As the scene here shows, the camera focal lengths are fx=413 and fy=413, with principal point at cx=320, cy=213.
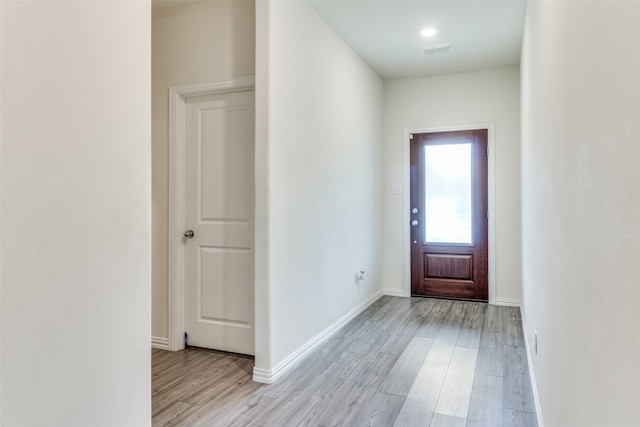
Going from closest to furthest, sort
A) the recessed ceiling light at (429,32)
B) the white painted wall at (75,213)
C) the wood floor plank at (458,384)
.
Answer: the white painted wall at (75,213) < the wood floor plank at (458,384) < the recessed ceiling light at (429,32)

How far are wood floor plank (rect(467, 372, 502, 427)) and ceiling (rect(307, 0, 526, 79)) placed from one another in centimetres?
281

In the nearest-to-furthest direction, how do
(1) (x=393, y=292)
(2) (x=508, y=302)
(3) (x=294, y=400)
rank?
(3) (x=294, y=400) < (2) (x=508, y=302) < (1) (x=393, y=292)

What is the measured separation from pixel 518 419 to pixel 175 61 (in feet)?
11.3

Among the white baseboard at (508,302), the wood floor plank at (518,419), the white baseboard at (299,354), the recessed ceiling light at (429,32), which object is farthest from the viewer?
the white baseboard at (508,302)

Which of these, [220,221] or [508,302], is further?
[508,302]

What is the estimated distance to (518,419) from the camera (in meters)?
2.20

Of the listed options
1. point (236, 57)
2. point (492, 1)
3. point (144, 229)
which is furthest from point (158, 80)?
point (492, 1)

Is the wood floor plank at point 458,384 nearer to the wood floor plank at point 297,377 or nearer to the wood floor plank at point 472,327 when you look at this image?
the wood floor plank at point 472,327

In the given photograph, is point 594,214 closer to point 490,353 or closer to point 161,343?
point 490,353

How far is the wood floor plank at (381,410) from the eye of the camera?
2188 mm

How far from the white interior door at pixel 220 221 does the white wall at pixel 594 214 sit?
2.09 m

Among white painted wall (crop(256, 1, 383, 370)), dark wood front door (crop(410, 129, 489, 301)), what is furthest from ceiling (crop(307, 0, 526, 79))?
dark wood front door (crop(410, 129, 489, 301))

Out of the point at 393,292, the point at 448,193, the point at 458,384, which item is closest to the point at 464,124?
the point at 448,193

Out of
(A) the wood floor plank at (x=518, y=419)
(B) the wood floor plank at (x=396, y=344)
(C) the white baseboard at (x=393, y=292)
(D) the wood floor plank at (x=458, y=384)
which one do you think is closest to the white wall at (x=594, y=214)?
(A) the wood floor plank at (x=518, y=419)
